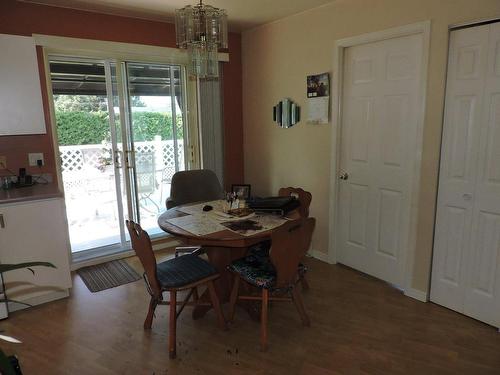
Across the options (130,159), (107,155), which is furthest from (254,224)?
(107,155)

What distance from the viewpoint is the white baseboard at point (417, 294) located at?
285 cm

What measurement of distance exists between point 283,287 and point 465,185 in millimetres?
1459

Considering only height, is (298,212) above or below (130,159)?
below

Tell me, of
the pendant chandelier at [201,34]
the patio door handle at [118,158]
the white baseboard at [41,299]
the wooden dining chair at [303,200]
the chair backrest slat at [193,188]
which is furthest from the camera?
the patio door handle at [118,158]

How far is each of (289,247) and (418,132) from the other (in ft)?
4.58

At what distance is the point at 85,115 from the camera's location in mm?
3674

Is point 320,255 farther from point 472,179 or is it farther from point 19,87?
point 19,87

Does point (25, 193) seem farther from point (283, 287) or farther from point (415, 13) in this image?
point (415, 13)

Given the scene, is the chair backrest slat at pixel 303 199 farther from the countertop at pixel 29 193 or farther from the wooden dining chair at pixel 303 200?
the countertop at pixel 29 193

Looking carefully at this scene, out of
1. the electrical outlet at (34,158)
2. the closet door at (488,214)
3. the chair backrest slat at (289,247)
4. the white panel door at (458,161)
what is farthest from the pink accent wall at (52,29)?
the closet door at (488,214)

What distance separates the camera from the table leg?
8.82 feet

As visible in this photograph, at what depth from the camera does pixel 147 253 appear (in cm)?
214

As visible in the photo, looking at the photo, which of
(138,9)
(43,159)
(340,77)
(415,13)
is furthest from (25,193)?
(415,13)

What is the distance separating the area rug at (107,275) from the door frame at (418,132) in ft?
6.53
